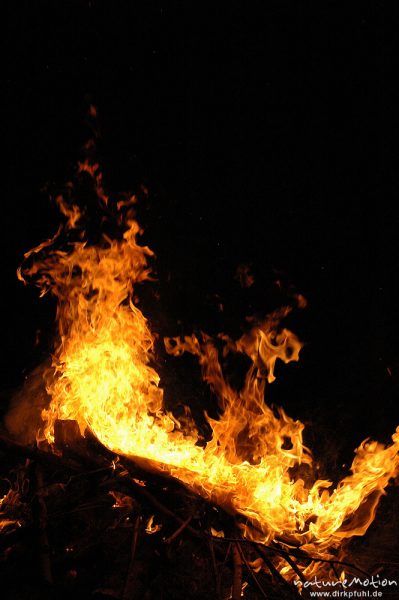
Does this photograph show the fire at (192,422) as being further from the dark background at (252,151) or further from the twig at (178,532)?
the dark background at (252,151)

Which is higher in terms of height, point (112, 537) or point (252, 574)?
point (112, 537)

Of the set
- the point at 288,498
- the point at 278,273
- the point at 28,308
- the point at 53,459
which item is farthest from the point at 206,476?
the point at 28,308

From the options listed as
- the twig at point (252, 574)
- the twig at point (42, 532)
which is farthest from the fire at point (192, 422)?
the twig at point (42, 532)

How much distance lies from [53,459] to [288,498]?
235 centimetres

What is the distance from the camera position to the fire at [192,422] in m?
3.89

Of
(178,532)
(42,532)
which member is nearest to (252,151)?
(178,532)

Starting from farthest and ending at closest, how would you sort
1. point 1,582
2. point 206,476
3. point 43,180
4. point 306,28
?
point 43,180, point 306,28, point 206,476, point 1,582

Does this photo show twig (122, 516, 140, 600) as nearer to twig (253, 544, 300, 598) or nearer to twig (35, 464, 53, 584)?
twig (35, 464, 53, 584)

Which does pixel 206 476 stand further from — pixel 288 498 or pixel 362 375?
A: pixel 362 375

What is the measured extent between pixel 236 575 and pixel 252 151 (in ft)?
19.6

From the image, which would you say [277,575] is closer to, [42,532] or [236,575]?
[236,575]

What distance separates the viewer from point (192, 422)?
244 inches

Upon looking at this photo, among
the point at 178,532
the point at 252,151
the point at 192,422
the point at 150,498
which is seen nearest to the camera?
the point at 178,532

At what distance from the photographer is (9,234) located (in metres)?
8.38
